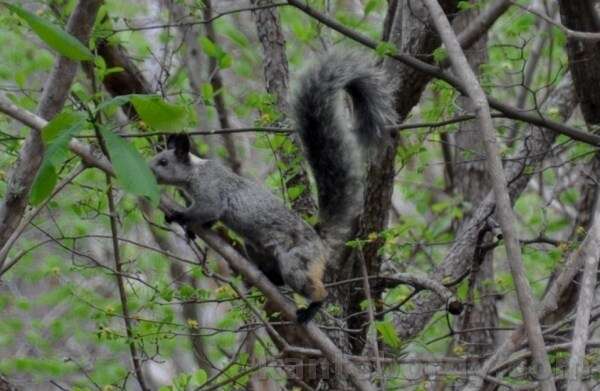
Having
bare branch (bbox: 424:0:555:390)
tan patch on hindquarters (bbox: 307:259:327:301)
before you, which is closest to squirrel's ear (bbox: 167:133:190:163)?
tan patch on hindquarters (bbox: 307:259:327:301)

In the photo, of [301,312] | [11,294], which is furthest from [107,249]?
[301,312]

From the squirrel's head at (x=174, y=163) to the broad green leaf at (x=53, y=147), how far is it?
8.16 ft

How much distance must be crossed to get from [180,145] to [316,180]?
2.42ft

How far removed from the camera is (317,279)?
4.52 metres

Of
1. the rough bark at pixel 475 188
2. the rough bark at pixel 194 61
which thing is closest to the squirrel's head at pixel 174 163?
the rough bark at pixel 194 61

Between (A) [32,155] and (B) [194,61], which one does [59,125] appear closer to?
(A) [32,155]

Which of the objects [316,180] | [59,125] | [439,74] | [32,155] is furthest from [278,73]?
[59,125]

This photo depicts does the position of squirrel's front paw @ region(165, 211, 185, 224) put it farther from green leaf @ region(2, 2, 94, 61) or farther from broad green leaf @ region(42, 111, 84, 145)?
green leaf @ region(2, 2, 94, 61)

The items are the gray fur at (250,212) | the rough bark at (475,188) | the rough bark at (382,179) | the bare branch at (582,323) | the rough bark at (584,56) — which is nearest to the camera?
the bare branch at (582,323)

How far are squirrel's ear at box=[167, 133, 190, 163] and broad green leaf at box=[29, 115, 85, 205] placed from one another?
2.41 meters

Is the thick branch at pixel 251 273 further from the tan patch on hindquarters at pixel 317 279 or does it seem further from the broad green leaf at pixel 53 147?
the broad green leaf at pixel 53 147

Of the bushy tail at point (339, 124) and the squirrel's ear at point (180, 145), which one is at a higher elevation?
the squirrel's ear at point (180, 145)

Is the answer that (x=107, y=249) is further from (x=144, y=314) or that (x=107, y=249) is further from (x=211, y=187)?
(x=211, y=187)

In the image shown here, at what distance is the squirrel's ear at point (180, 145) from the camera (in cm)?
478
